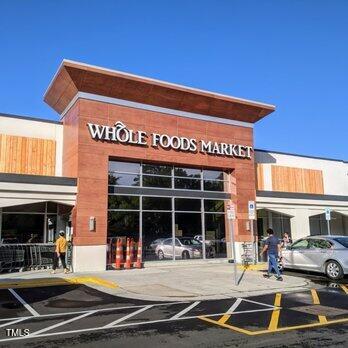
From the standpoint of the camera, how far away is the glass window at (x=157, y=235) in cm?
2009

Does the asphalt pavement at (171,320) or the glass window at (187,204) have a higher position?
the glass window at (187,204)

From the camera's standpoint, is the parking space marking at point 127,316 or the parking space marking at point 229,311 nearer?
the parking space marking at point 127,316

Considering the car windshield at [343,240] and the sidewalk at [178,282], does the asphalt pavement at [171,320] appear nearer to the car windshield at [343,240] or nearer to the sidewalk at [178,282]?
the sidewalk at [178,282]

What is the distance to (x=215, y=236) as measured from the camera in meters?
22.4

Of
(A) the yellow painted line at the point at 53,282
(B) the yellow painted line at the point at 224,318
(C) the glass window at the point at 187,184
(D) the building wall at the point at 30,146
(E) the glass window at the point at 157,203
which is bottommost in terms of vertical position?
(B) the yellow painted line at the point at 224,318

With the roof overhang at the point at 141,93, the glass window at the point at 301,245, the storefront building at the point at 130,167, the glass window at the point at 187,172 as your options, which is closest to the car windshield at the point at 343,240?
the glass window at the point at 301,245

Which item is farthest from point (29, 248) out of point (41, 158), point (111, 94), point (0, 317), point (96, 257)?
point (0, 317)

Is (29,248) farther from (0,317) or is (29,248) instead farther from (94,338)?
(94,338)

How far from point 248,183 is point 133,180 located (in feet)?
22.0

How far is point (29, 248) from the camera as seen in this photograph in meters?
18.1

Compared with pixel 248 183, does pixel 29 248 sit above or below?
below

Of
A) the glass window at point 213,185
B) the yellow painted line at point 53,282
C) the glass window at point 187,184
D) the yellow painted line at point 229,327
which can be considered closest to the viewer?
the yellow painted line at point 229,327

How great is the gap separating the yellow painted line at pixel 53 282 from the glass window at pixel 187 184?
7.54 m

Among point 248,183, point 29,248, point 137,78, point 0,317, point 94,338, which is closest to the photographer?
point 94,338
